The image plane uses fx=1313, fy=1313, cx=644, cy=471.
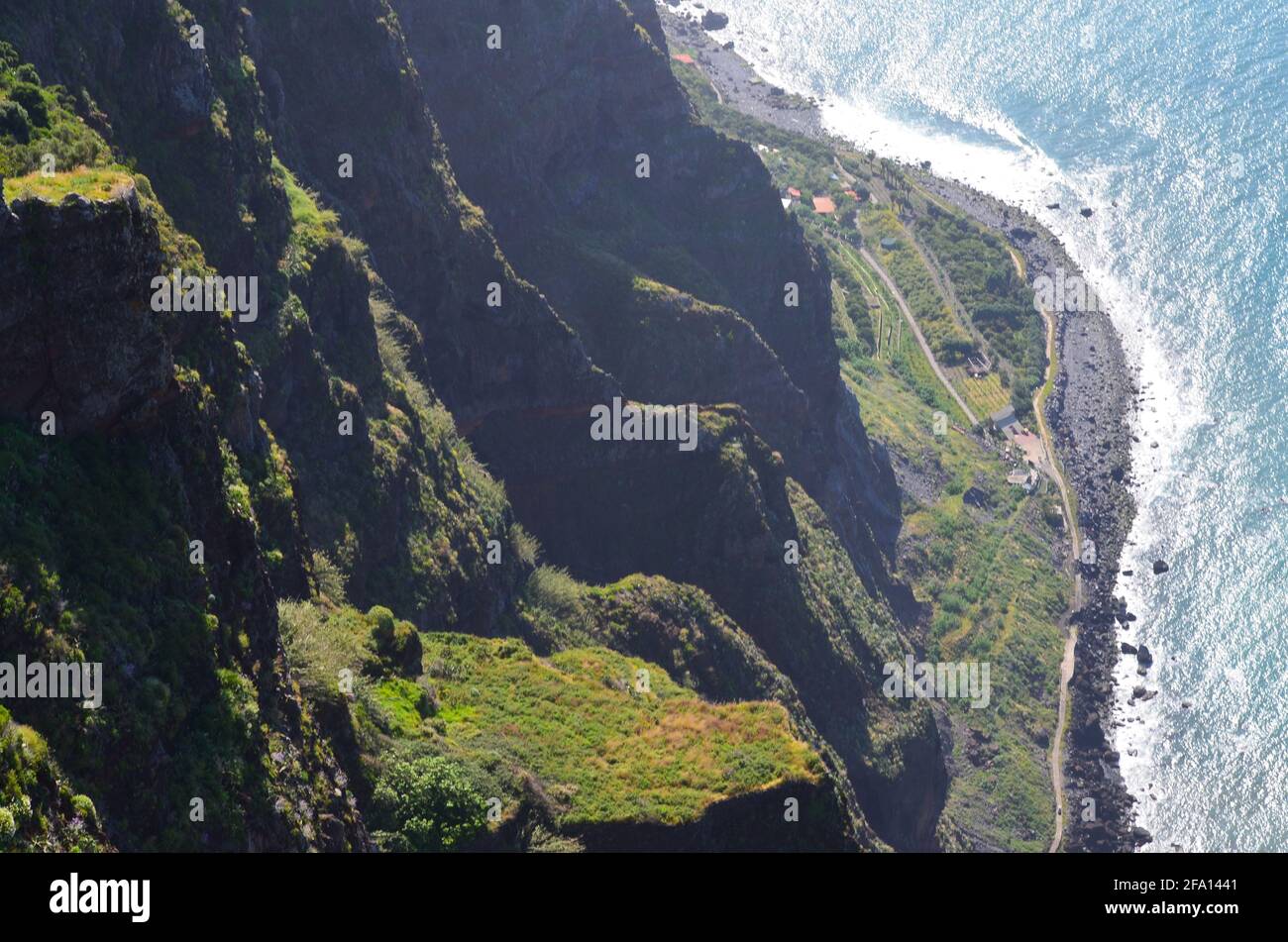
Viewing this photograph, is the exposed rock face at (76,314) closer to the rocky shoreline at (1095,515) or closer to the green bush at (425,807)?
the green bush at (425,807)

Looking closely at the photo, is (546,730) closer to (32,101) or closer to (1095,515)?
(32,101)

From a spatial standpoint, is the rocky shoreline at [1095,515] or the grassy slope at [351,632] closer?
the grassy slope at [351,632]

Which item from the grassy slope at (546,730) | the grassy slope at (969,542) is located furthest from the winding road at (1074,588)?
the grassy slope at (546,730)

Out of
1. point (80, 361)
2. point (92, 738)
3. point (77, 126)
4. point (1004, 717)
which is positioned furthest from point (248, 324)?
point (1004, 717)

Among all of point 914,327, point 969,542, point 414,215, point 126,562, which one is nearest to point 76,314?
point 126,562

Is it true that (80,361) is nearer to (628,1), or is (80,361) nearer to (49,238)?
(49,238)

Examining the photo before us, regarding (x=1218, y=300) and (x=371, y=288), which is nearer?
(x=371, y=288)
